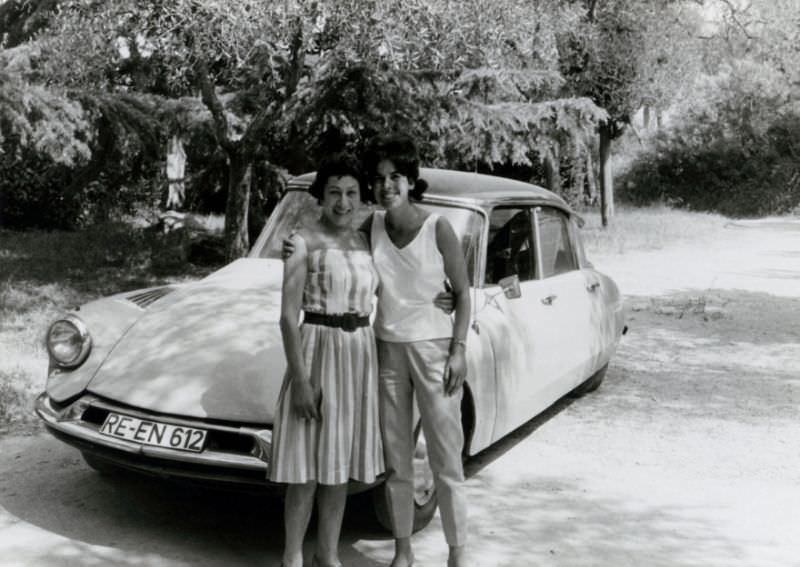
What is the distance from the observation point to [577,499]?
4582 millimetres

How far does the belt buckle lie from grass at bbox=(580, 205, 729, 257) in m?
14.3

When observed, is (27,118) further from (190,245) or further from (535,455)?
(535,455)

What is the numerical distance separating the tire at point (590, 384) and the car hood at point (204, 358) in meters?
2.91

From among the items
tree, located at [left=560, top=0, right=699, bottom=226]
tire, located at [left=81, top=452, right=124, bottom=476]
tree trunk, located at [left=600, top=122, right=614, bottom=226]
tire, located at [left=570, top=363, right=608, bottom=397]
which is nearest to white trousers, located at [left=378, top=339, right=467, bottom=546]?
tire, located at [left=81, top=452, right=124, bottom=476]

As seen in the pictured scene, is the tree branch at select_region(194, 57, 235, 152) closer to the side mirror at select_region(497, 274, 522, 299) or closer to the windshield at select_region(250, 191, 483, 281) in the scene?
the windshield at select_region(250, 191, 483, 281)

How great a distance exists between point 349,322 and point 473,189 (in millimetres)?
1869

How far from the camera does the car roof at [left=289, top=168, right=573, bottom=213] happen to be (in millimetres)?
4852

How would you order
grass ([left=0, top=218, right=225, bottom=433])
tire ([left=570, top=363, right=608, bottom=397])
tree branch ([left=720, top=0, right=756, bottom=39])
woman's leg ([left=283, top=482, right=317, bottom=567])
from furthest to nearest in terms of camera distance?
1. tree branch ([left=720, top=0, right=756, bottom=39])
2. tire ([left=570, top=363, right=608, bottom=397])
3. grass ([left=0, top=218, right=225, bottom=433])
4. woman's leg ([left=283, top=482, right=317, bottom=567])

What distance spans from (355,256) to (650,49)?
764 inches

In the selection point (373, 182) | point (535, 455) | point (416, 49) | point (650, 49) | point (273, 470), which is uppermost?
point (650, 49)

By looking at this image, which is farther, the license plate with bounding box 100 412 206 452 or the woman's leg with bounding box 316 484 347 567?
the license plate with bounding box 100 412 206 452

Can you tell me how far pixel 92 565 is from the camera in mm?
3600

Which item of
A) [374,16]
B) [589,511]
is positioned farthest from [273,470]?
[374,16]

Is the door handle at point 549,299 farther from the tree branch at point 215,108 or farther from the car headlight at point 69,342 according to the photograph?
the tree branch at point 215,108
